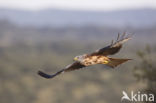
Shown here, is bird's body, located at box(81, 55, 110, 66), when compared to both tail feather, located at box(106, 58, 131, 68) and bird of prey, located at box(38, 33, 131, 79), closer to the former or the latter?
bird of prey, located at box(38, 33, 131, 79)

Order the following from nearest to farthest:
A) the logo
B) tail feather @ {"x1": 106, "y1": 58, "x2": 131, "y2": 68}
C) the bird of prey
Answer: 1. the bird of prey
2. tail feather @ {"x1": 106, "y1": 58, "x2": 131, "y2": 68}
3. the logo

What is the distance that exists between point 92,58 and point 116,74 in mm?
71856

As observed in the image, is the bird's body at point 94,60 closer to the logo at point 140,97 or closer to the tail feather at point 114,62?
the tail feather at point 114,62

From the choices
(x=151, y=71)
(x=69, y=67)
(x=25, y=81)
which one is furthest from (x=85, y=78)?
(x=69, y=67)

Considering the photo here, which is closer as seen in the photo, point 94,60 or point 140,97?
point 94,60

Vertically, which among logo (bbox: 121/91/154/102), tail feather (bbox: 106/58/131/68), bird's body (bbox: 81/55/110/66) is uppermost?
bird's body (bbox: 81/55/110/66)

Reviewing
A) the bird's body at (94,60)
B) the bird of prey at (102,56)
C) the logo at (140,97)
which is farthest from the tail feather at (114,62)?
the logo at (140,97)

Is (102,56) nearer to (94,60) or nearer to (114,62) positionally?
(94,60)

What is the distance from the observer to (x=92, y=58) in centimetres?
706

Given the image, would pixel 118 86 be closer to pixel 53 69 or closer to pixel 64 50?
pixel 53 69

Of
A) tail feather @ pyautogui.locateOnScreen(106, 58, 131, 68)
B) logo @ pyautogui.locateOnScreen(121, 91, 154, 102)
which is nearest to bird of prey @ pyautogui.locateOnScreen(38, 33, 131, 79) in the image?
tail feather @ pyautogui.locateOnScreen(106, 58, 131, 68)

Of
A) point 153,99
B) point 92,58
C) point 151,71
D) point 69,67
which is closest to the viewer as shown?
point 92,58

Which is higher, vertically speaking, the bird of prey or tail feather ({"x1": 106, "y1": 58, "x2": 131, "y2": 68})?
the bird of prey

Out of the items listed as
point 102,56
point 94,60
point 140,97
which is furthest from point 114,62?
point 140,97
